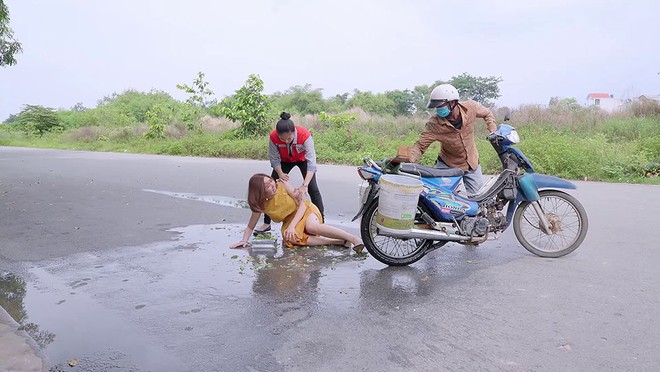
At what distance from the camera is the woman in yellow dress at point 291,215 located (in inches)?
221

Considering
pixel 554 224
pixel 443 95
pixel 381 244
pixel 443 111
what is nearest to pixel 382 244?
pixel 381 244

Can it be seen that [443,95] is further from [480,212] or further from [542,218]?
[542,218]

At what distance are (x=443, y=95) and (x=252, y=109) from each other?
67.8 ft

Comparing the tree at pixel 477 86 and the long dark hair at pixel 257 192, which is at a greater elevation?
the tree at pixel 477 86

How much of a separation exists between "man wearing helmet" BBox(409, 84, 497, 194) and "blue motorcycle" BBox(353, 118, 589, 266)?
0.93 ft

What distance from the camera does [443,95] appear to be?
5484mm

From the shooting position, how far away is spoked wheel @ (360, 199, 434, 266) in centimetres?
Result: 520

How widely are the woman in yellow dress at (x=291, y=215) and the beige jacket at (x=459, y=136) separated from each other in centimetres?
121

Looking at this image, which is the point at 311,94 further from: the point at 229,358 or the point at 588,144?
the point at 229,358

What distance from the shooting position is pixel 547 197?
5.63 metres

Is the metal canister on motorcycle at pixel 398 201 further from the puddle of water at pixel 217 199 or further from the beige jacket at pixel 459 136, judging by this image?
the puddle of water at pixel 217 199

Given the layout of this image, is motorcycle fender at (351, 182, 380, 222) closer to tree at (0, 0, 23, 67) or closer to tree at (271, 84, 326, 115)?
tree at (0, 0, 23, 67)

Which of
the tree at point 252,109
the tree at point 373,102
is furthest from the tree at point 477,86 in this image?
the tree at point 252,109

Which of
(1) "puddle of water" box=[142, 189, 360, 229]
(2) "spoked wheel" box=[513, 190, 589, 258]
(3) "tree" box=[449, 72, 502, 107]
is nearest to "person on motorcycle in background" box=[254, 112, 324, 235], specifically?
(1) "puddle of water" box=[142, 189, 360, 229]
